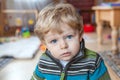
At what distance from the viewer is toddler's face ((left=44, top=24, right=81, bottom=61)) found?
76 centimetres

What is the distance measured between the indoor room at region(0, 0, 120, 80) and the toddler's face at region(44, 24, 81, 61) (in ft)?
0.37

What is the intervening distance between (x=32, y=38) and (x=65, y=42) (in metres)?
2.30

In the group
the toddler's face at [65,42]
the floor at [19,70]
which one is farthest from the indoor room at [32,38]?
the toddler's face at [65,42]

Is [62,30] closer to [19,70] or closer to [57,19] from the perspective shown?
[57,19]

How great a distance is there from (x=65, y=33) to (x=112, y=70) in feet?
2.50

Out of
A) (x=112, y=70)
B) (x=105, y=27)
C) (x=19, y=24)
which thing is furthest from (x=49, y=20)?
(x=105, y=27)

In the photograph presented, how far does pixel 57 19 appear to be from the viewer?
0.77m

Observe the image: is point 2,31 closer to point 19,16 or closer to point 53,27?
point 19,16

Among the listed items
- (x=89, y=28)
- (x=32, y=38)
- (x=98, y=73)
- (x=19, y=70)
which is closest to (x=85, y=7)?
(x=89, y=28)

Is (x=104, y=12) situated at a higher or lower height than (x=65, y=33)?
lower

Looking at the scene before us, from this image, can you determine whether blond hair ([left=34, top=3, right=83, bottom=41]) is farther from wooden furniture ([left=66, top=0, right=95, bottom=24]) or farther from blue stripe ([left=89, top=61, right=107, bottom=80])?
wooden furniture ([left=66, top=0, right=95, bottom=24])

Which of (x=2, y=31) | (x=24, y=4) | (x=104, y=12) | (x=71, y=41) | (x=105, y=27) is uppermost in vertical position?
(x=71, y=41)

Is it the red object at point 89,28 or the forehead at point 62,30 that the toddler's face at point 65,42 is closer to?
the forehead at point 62,30

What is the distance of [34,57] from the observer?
6.23 ft
